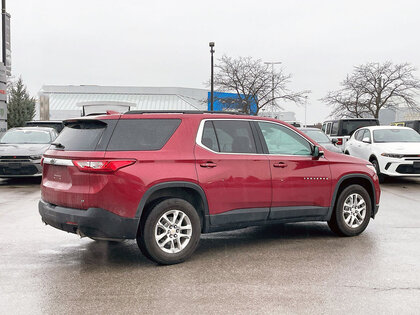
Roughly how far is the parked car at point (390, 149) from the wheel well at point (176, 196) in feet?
29.7

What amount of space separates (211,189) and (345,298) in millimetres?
1947

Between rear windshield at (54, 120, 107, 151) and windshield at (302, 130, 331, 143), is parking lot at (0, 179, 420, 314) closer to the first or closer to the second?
rear windshield at (54, 120, 107, 151)

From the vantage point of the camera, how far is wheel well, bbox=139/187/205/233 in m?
5.42

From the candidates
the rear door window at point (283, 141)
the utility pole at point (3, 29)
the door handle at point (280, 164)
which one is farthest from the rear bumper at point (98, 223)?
the utility pole at point (3, 29)

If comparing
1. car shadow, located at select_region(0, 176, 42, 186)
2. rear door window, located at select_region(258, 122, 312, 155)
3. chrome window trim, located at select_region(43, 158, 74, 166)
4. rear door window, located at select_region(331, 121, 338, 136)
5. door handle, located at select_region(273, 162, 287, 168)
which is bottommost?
car shadow, located at select_region(0, 176, 42, 186)

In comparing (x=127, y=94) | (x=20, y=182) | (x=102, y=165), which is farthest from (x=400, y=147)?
(x=127, y=94)

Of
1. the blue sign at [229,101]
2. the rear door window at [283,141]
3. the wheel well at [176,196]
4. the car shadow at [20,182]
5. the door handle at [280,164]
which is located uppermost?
the blue sign at [229,101]

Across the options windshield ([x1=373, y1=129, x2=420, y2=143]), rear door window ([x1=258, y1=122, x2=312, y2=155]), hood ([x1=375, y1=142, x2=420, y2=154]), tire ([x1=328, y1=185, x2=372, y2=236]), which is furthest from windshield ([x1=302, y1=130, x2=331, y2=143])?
rear door window ([x1=258, y1=122, x2=312, y2=155])

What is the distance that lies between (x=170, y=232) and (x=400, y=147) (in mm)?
9870

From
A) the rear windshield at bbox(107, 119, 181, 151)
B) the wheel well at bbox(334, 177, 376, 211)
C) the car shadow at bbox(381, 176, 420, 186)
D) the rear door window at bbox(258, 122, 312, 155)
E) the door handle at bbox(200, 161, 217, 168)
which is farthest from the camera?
the car shadow at bbox(381, 176, 420, 186)

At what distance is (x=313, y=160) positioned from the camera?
6574mm

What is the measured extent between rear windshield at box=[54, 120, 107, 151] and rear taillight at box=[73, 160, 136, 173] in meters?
0.19

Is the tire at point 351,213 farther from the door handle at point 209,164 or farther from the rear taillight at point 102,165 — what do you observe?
the rear taillight at point 102,165

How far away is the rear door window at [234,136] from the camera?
5.91m
